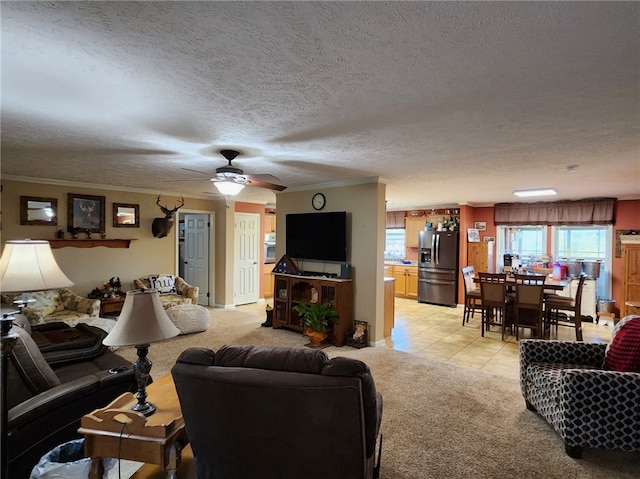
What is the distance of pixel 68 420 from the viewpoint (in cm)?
204

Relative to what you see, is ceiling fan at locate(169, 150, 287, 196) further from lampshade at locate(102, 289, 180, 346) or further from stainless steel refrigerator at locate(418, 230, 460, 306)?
stainless steel refrigerator at locate(418, 230, 460, 306)

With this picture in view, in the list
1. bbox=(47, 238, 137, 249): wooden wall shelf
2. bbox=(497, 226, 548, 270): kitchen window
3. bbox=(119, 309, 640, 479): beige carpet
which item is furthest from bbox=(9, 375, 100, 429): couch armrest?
bbox=(497, 226, 548, 270): kitchen window

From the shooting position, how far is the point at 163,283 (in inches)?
234

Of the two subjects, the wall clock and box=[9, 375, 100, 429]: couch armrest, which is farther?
the wall clock

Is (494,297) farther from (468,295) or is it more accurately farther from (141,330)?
(141,330)

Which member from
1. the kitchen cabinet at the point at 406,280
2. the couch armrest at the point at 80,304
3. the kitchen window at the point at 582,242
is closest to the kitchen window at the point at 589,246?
the kitchen window at the point at 582,242

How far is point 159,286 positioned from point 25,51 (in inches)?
191

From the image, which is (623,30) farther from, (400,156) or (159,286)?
(159,286)

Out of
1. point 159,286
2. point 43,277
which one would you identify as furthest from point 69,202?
point 43,277

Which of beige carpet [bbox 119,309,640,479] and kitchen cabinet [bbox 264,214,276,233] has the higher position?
kitchen cabinet [bbox 264,214,276,233]

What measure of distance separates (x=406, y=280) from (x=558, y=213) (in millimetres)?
3366

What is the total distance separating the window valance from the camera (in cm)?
620

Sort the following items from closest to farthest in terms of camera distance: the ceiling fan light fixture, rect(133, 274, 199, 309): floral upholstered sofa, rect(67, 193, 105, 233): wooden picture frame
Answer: rect(67, 193, 105, 233): wooden picture frame, the ceiling fan light fixture, rect(133, 274, 199, 309): floral upholstered sofa

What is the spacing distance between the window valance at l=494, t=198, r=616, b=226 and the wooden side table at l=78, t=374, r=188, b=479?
7.25 m
